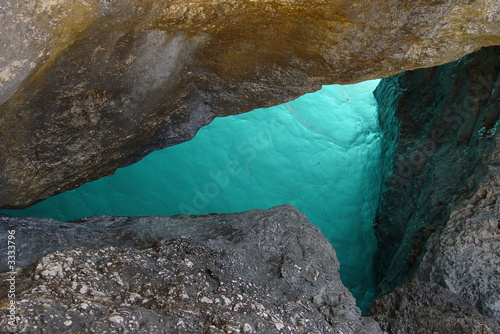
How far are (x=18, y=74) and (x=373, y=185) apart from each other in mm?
5075

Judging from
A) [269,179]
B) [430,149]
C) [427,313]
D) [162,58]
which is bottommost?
[269,179]

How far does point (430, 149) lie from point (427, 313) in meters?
2.24

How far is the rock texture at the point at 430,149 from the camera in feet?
10.1

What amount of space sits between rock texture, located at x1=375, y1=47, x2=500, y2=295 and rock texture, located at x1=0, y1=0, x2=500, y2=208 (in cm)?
96

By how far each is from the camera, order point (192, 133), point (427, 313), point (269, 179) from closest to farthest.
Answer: point (427, 313) < point (192, 133) < point (269, 179)

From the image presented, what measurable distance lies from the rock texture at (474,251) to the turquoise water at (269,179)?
2616 millimetres

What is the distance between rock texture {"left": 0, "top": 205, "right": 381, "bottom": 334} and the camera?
1.34m

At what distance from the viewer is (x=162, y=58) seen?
242 cm

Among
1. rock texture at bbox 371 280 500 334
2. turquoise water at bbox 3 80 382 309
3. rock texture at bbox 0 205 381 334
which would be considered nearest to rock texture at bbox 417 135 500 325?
rock texture at bbox 371 280 500 334

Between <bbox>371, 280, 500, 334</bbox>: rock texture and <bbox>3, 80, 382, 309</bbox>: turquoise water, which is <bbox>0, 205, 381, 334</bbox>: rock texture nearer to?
<bbox>371, 280, 500, 334</bbox>: rock texture

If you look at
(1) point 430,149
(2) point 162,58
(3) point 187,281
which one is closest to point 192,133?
(2) point 162,58

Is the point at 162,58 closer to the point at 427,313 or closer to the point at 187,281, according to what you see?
the point at 187,281

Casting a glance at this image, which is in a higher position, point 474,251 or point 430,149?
point 474,251

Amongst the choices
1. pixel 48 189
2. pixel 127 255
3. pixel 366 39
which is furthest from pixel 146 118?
pixel 366 39
